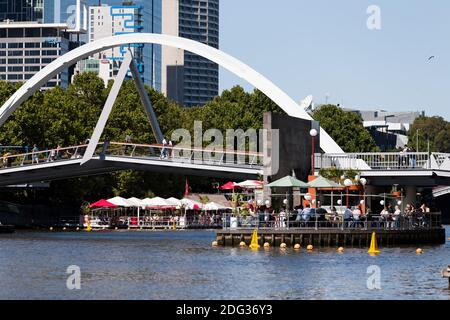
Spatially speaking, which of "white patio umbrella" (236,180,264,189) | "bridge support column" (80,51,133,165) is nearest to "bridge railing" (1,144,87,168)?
"bridge support column" (80,51,133,165)

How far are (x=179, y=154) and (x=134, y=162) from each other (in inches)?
134

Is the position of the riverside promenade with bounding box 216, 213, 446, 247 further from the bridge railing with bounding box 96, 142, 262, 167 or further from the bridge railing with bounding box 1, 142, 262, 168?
the bridge railing with bounding box 96, 142, 262, 167

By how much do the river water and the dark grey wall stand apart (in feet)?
28.0

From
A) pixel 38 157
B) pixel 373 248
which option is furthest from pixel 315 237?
pixel 38 157

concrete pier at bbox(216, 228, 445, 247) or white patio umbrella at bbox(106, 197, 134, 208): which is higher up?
white patio umbrella at bbox(106, 197, 134, 208)

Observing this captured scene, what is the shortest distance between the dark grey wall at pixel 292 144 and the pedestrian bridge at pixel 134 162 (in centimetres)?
414

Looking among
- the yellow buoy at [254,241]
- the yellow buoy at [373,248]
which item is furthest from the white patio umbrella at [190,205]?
the yellow buoy at [373,248]

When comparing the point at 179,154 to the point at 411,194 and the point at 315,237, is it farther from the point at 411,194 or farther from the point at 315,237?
the point at 315,237

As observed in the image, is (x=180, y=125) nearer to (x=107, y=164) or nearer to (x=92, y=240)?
(x=107, y=164)

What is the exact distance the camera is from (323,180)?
75312mm

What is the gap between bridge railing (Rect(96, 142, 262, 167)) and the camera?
90.7 metres
